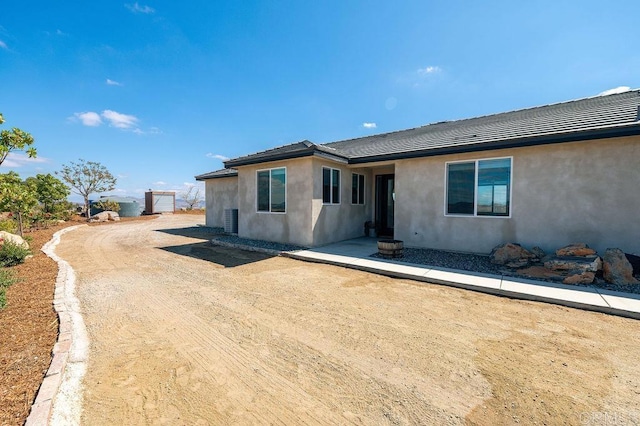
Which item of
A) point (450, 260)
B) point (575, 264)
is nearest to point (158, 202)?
point (450, 260)

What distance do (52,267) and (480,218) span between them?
451 inches

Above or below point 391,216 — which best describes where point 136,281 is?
below

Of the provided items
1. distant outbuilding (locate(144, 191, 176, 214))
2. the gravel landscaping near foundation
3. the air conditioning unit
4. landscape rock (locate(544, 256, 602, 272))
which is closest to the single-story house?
the gravel landscaping near foundation

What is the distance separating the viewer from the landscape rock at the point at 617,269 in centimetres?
486

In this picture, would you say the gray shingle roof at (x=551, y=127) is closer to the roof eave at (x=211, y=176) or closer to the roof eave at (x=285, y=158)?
the roof eave at (x=285, y=158)

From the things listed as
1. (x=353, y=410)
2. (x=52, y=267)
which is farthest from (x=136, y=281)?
(x=353, y=410)

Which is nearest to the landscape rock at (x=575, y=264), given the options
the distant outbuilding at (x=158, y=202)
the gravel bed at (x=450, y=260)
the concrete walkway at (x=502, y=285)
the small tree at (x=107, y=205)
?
the concrete walkway at (x=502, y=285)

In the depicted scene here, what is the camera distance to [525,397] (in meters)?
2.17

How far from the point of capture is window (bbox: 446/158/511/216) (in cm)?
700

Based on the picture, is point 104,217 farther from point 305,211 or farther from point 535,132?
point 535,132

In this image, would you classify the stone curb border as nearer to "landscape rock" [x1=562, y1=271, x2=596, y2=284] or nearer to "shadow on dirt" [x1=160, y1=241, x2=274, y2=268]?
"shadow on dirt" [x1=160, y1=241, x2=274, y2=268]

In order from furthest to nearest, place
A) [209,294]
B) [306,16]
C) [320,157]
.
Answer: [306,16]
[320,157]
[209,294]

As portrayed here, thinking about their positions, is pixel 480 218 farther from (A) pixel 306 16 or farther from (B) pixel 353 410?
(A) pixel 306 16

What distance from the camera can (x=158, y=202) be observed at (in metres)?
26.4
